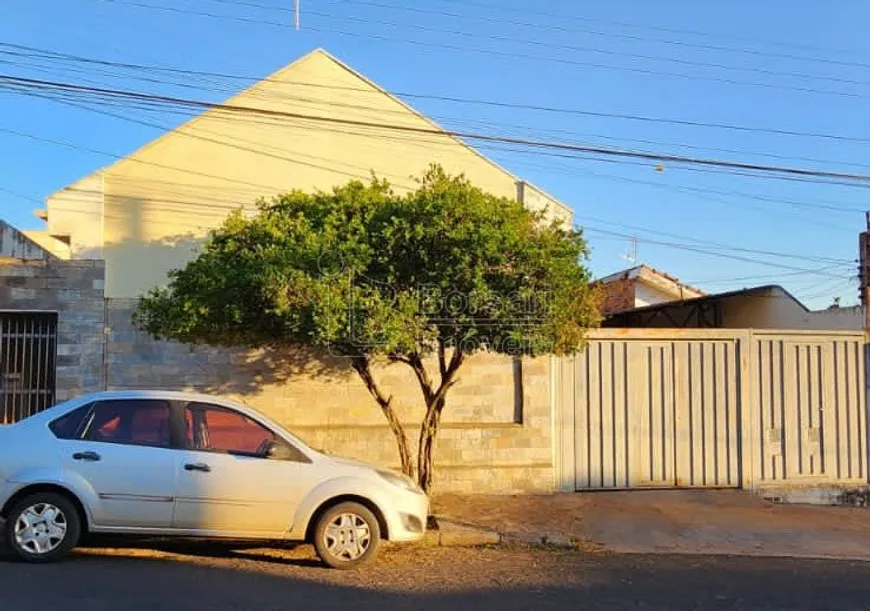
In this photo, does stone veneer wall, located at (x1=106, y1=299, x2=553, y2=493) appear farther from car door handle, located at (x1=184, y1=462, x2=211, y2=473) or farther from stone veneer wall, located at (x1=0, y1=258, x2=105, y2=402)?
car door handle, located at (x1=184, y1=462, x2=211, y2=473)

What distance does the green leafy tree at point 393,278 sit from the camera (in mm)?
8172

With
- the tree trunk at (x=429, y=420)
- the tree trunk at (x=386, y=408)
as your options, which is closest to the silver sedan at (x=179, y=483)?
the tree trunk at (x=386, y=408)

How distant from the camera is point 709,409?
1244 centimetres

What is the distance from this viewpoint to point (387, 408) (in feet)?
32.6

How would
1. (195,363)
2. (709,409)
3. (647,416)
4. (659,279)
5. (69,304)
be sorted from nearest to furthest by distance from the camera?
(69,304) → (195,363) → (647,416) → (709,409) → (659,279)

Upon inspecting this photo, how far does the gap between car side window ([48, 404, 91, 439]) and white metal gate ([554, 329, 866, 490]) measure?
22.7ft

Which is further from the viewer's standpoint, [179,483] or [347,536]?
[347,536]

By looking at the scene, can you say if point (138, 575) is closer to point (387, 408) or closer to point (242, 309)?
point (242, 309)

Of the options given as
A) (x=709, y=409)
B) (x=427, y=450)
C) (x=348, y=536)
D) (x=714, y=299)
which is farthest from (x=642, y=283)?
(x=348, y=536)

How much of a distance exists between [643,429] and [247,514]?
22.5 ft

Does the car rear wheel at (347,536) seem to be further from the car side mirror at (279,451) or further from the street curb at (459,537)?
the street curb at (459,537)

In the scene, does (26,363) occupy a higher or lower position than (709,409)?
higher

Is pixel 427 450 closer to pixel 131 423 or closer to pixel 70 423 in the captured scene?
pixel 131 423

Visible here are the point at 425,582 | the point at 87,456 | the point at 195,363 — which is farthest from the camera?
the point at 195,363
